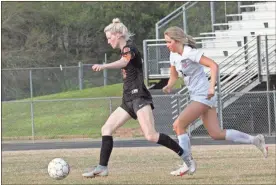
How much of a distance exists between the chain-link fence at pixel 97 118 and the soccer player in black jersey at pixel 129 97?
43.2 feet

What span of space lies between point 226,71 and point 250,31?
3.02m

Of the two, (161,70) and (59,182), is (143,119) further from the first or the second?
(161,70)

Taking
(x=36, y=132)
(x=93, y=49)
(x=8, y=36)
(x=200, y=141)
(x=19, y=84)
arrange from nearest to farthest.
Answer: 1. (x=200, y=141)
2. (x=36, y=132)
3. (x=19, y=84)
4. (x=8, y=36)
5. (x=93, y=49)

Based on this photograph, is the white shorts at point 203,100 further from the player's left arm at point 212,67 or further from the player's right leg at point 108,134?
the player's right leg at point 108,134

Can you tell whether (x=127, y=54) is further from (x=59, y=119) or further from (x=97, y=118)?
(x=59, y=119)

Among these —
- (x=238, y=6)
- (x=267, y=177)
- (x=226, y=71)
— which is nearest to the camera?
(x=267, y=177)

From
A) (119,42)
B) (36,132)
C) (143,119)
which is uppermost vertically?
(119,42)

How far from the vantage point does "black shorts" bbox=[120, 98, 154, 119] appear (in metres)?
11.5

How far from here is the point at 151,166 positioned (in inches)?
633

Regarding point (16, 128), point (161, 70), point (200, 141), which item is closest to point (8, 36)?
point (16, 128)

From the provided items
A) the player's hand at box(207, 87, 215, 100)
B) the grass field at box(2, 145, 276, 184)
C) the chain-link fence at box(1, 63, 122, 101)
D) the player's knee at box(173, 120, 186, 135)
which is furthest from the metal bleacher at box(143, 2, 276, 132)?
the player's hand at box(207, 87, 215, 100)

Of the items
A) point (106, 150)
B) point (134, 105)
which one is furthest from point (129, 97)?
point (106, 150)

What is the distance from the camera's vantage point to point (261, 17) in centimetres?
3050

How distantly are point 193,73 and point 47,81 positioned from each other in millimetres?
27231
